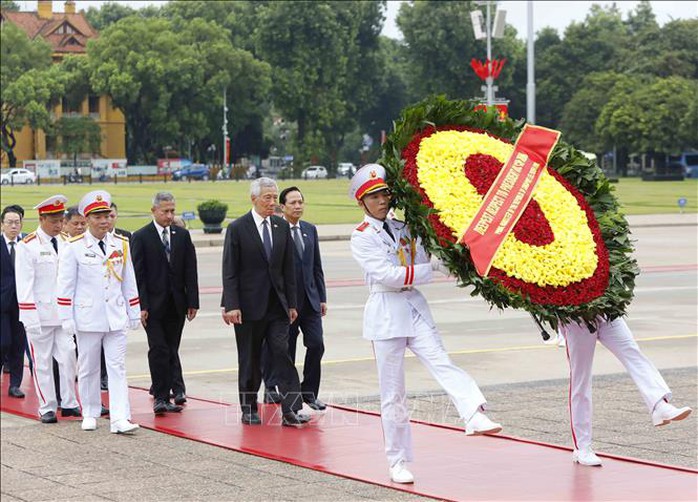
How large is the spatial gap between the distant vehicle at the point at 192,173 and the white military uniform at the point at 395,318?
9530 cm

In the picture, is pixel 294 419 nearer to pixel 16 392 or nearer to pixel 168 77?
pixel 16 392

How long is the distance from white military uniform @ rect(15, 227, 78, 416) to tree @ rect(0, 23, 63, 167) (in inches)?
3576

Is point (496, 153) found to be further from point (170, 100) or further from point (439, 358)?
point (170, 100)

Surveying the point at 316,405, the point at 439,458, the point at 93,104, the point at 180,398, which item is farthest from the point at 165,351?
the point at 93,104

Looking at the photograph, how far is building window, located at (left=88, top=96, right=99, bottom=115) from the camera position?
111562 mm

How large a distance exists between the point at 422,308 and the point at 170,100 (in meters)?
100.0

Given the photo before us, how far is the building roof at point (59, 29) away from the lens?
11762cm

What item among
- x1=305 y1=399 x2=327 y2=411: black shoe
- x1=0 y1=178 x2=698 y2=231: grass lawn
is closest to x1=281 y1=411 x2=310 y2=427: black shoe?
x1=305 y1=399 x2=327 y2=411: black shoe

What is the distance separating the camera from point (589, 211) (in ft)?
28.1

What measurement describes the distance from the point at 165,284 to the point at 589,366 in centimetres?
429

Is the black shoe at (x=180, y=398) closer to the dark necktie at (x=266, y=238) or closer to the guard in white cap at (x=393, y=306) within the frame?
the dark necktie at (x=266, y=238)

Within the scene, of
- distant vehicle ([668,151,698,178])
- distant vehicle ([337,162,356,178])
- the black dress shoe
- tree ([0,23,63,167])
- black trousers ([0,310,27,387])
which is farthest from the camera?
distant vehicle ([337,162,356,178])

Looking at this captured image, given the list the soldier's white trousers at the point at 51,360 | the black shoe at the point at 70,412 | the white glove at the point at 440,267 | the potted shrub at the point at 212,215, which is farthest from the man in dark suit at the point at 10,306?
the potted shrub at the point at 212,215

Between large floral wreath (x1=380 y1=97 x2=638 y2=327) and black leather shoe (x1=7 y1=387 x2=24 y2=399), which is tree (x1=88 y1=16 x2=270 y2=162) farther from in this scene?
large floral wreath (x1=380 y1=97 x2=638 y2=327)
